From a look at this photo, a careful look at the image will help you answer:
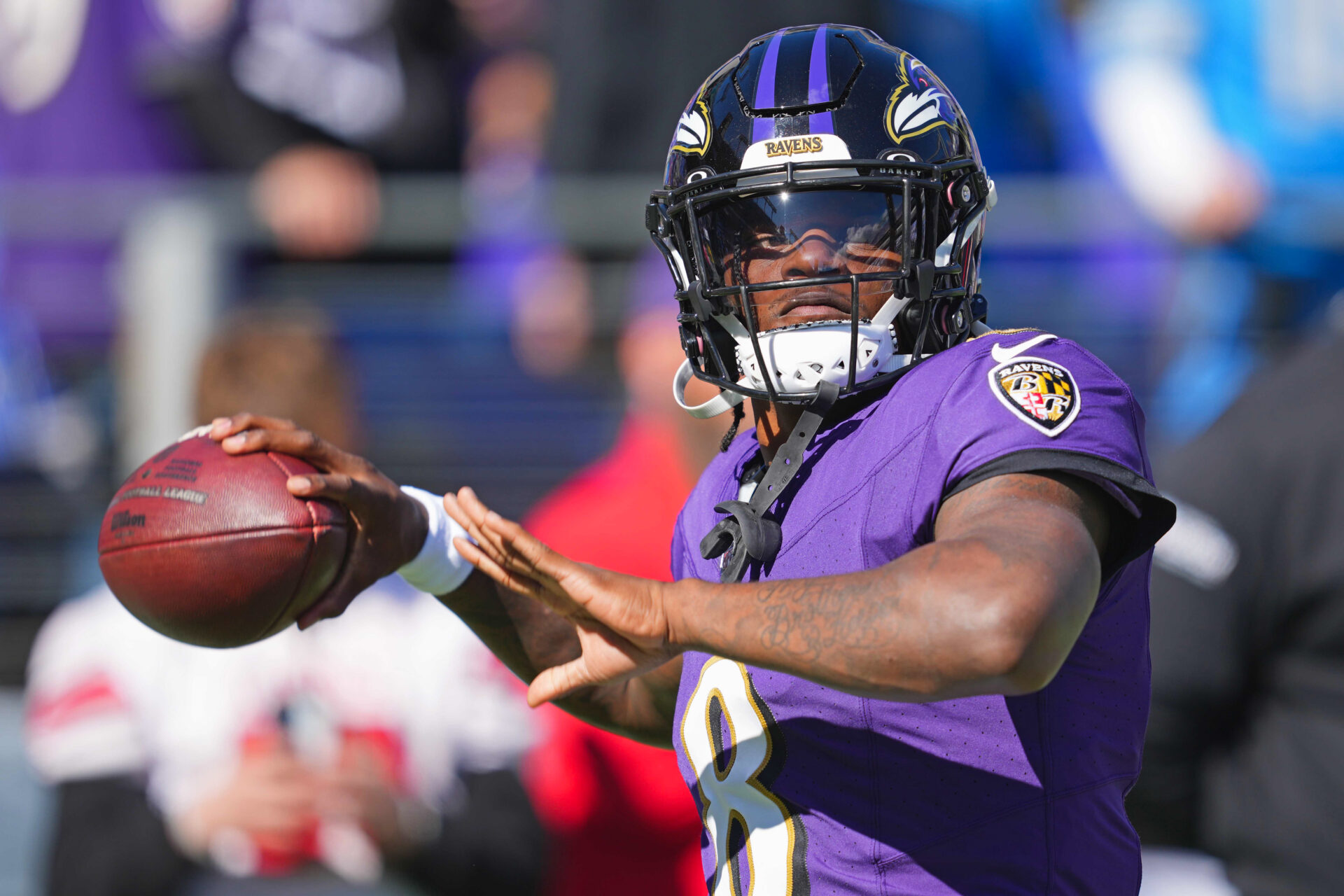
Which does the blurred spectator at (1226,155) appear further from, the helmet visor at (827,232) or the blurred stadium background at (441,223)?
the helmet visor at (827,232)

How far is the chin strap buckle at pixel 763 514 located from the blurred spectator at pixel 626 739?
1563mm

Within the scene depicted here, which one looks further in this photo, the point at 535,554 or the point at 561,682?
the point at 561,682

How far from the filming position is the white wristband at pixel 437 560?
2445 mm

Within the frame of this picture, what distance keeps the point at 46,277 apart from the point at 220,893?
2.95 meters

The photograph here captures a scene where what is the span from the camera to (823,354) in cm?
209

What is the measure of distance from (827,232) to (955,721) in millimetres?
740

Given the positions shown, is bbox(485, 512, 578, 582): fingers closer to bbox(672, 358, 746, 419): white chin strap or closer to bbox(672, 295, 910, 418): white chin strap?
bbox(672, 295, 910, 418): white chin strap

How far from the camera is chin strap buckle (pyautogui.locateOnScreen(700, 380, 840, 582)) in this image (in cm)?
205

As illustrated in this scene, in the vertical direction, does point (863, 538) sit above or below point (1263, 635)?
above

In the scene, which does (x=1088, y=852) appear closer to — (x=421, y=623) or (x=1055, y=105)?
(x=421, y=623)

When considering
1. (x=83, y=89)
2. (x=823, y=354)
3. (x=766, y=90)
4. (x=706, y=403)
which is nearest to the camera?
(x=823, y=354)

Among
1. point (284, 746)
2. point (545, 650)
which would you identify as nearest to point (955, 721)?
point (545, 650)

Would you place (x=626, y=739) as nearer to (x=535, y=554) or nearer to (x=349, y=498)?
(x=349, y=498)

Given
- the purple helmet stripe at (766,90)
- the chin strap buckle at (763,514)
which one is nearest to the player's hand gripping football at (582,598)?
the chin strap buckle at (763,514)
